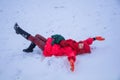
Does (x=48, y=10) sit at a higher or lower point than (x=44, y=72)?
higher

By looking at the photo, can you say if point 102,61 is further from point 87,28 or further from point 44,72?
point 87,28

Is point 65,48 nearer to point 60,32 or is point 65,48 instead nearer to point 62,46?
point 62,46

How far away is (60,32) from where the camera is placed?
279 inches

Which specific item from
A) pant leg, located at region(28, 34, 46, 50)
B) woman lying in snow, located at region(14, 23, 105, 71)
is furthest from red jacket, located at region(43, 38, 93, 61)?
A: pant leg, located at region(28, 34, 46, 50)

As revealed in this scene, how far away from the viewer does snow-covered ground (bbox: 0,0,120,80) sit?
4.38 meters

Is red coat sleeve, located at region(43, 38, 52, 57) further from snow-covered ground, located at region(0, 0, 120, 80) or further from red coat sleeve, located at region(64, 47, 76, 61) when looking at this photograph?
red coat sleeve, located at region(64, 47, 76, 61)

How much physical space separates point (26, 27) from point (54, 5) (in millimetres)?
2431

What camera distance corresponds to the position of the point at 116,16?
768 cm

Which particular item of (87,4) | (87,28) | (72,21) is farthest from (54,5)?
(87,28)

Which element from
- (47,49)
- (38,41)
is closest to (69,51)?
(47,49)

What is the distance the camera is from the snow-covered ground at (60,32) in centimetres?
438

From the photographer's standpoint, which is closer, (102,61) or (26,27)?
(102,61)

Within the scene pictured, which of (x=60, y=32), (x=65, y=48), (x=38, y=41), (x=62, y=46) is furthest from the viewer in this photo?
(x=60, y=32)

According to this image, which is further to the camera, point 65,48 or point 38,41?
point 38,41
